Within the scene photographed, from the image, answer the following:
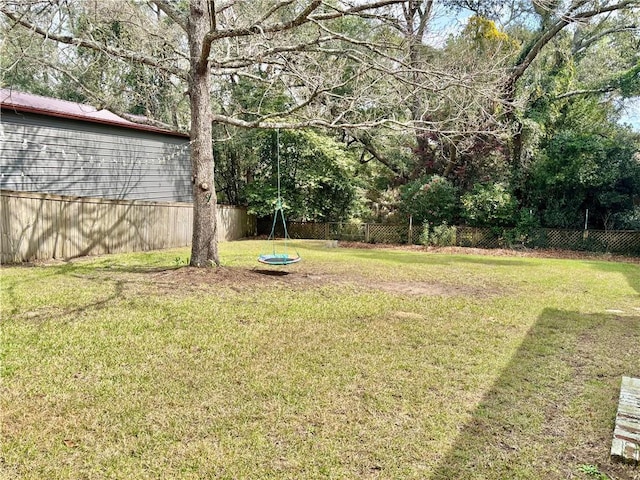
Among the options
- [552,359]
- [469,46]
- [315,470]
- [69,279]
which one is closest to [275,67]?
[69,279]

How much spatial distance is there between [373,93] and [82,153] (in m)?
8.54

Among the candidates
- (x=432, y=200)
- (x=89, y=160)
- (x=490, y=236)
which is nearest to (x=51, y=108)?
(x=89, y=160)

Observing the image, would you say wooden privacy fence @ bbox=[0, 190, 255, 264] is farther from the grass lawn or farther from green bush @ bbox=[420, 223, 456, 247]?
green bush @ bbox=[420, 223, 456, 247]

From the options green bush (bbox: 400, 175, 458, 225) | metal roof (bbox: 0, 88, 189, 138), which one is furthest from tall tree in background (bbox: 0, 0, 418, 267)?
green bush (bbox: 400, 175, 458, 225)

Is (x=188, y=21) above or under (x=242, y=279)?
above

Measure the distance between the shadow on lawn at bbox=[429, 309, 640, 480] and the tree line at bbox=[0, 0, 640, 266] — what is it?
14.0 feet

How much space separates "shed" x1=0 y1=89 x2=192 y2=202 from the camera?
1031 centimetres

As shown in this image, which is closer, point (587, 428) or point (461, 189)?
point (587, 428)

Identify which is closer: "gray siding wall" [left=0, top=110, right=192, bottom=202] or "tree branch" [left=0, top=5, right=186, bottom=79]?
"tree branch" [left=0, top=5, right=186, bottom=79]

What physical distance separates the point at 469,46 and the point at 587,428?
13909 mm

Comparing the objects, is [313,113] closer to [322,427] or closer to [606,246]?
[322,427]

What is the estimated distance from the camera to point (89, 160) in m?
12.0

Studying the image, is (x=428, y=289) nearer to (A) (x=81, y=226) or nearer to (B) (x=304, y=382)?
(B) (x=304, y=382)

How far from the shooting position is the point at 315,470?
2023 mm
